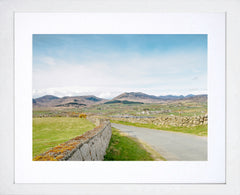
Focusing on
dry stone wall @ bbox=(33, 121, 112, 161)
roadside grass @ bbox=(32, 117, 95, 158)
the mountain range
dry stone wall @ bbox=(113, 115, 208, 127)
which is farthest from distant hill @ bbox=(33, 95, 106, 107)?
dry stone wall @ bbox=(113, 115, 208, 127)

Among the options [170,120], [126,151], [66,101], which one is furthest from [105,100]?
[170,120]

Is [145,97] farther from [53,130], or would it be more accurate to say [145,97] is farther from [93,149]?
[53,130]

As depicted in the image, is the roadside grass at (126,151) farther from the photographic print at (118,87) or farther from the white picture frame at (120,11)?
Answer: the white picture frame at (120,11)

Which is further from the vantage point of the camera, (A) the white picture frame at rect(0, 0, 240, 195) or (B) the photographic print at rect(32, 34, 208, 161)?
(B) the photographic print at rect(32, 34, 208, 161)

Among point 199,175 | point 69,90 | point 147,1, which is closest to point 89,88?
point 69,90

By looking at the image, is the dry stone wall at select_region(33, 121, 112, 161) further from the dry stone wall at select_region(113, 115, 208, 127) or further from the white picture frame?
the dry stone wall at select_region(113, 115, 208, 127)

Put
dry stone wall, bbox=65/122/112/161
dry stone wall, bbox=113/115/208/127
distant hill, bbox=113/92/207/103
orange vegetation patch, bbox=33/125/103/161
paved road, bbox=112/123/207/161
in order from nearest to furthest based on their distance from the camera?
orange vegetation patch, bbox=33/125/103/161 → dry stone wall, bbox=65/122/112/161 → paved road, bbox=112/123/207/161 → distant hill, bbox=113/92/207/103 → dry stone wall, bbox=113/115/208/127

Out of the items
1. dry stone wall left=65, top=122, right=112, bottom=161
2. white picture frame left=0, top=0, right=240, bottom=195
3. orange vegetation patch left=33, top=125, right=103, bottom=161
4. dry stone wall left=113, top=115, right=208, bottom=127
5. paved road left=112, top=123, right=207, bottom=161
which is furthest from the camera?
dry stone wall left=113, top=115, right=208, bottom=127
